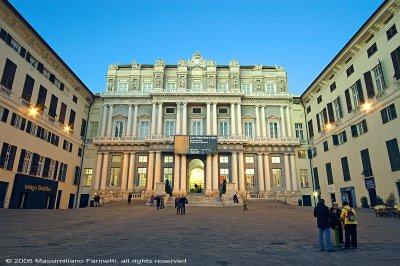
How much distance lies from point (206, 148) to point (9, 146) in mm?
23541

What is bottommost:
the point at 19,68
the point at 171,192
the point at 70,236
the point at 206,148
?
the point at 70,236

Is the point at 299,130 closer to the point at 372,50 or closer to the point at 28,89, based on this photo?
the point at 372,50

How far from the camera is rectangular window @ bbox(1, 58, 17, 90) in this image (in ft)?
74.5

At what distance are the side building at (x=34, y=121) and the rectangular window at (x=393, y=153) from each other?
111 feet

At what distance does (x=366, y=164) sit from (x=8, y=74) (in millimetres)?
35358

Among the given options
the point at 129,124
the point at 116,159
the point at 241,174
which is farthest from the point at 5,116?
the point at 241,174

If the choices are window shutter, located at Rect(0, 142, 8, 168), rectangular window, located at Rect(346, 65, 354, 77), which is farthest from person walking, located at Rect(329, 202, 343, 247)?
window shutter, located at Rect(0, 142, 8, 168)

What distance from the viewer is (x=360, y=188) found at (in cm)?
2592

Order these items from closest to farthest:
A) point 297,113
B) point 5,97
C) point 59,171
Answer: point 5,97, point 59,171, point 297,113

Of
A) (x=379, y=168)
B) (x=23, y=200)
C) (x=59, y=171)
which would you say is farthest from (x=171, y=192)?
(x=379, y=168)

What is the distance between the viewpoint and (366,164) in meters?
25.0

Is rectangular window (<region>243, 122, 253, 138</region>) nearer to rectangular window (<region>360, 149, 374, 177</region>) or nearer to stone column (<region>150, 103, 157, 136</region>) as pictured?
stone column (<region>150, 103, 157, 136</region>)

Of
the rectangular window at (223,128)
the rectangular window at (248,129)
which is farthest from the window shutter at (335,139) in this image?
the rectangular window at (223,128)

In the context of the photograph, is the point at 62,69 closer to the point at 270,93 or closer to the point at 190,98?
the point at 190,98
